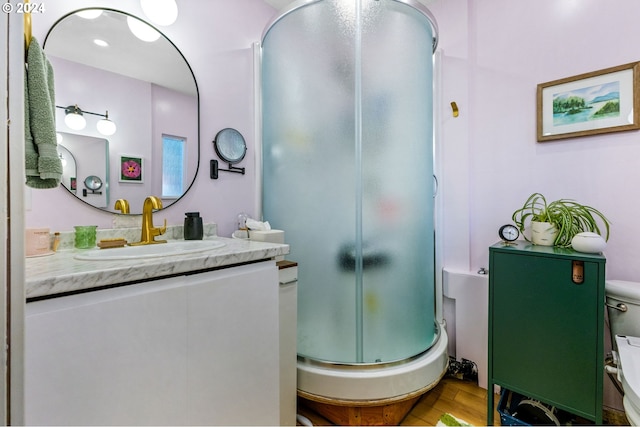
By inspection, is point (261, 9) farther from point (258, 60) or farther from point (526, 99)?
point (526, 99)

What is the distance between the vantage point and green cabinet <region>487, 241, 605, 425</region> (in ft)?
3.75

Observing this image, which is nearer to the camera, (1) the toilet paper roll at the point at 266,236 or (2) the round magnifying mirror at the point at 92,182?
(2) the round magnifying mirror at the point at 92,182

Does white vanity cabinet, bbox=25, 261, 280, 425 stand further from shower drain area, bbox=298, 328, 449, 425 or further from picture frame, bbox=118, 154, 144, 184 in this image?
picture frame, bbox=118, 154, 144, 184

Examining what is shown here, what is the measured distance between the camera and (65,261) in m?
0.87

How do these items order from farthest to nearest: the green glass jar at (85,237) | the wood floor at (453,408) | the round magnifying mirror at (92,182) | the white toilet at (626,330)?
the wood floor at (453,408) → the round magnifying mirror at (92,182) → the green glass jar at (85,237) → the white toilet at (626,330)

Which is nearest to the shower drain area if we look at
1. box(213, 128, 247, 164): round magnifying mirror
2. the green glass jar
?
the green glass jar

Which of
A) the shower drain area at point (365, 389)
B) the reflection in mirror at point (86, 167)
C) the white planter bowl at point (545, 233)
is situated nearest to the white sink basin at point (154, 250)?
the reflection in mirror at point (86, 167)

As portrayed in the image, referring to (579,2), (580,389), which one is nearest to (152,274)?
(580,389)

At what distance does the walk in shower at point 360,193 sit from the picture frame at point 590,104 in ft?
2.13

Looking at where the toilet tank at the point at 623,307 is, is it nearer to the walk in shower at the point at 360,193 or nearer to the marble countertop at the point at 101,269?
the walk in shower at the point at 360,193

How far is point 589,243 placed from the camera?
120 centimetres

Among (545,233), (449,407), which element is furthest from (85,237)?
(545,233)

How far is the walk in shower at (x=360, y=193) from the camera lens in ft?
4.60

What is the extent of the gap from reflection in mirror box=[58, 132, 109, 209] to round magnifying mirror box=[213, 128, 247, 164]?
55cm
